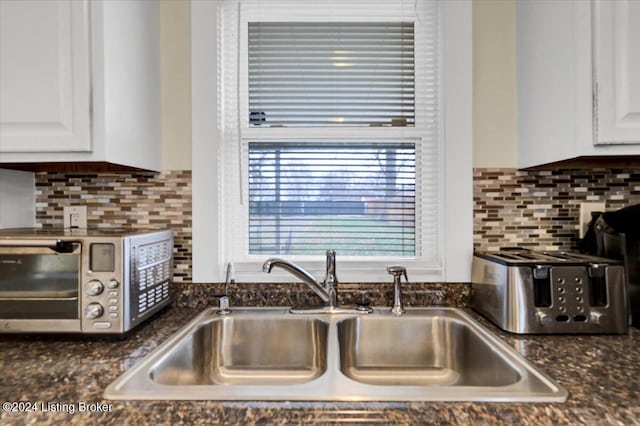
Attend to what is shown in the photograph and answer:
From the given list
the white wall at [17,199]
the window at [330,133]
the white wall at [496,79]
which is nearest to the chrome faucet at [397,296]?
the window at [330,133]

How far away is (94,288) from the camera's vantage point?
983 mm

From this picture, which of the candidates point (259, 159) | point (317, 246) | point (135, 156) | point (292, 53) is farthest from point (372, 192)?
point (135, 156)

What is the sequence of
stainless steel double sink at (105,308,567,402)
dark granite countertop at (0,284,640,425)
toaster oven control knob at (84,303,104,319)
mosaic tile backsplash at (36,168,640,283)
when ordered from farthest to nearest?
mosaic tile backsplash at (36,168,640,283)
stainless steel double sink at (105,308,567,402)
toaster oven control knob at (84,303,104,319)
dark granite countertop at (0,284,640,425)

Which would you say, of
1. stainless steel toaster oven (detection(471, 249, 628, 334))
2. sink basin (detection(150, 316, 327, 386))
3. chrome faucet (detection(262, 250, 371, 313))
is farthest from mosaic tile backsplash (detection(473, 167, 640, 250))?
sink basin (detection(150, 316, 327, 386))

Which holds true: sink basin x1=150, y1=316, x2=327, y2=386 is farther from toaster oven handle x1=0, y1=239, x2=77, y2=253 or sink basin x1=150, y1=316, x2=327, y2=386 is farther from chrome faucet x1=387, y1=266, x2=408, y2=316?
toaster oven handle x1=0, y1=239, x2=77, y2=253

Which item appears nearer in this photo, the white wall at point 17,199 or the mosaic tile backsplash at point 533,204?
the white wall at point 17,199

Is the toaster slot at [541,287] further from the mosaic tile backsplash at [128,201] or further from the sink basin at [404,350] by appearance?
the mosaic tile backsplash at [128,201]

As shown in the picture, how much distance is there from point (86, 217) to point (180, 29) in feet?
2.62

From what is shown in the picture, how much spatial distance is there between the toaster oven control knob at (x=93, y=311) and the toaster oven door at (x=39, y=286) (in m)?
0.03

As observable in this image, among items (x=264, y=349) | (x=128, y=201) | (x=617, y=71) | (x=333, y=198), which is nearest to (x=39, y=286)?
(x=128, y=201)

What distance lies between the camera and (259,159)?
1.46 meters

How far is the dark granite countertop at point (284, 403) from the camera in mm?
631

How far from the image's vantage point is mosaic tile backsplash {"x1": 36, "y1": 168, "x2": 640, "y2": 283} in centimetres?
136

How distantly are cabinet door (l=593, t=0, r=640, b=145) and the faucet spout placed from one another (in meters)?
0.93
